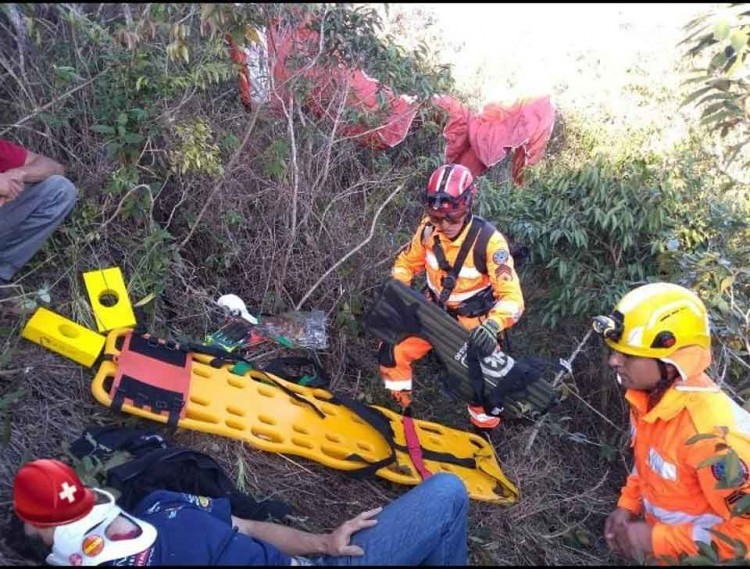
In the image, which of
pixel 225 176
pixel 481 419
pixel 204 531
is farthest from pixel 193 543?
pixel 225 176

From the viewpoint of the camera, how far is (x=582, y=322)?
444cm

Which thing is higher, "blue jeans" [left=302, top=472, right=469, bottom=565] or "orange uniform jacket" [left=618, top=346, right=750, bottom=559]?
"orange uniform jacket" [left=618, top=346, right=750, bottom=559]

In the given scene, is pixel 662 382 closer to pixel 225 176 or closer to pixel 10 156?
pixel 225 176

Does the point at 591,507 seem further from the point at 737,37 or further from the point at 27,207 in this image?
the point at 27,207

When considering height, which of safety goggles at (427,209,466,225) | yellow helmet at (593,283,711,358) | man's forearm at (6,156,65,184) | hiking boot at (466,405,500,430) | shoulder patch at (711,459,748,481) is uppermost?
yellow helmet at (593,283,711,358)

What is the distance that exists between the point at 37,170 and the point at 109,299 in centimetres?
79

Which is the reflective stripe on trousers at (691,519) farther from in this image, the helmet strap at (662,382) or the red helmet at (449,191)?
the red helmet at (449,191)

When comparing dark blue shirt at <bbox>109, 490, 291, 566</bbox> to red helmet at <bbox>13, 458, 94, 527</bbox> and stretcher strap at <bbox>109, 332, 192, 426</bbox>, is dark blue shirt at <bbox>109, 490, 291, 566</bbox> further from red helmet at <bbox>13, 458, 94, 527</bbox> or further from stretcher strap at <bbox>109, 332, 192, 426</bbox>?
stretcher strap at <bbox>109, 332, 192, 426</bbox>

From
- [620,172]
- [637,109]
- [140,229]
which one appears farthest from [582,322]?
[637,109]

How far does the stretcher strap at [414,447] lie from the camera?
3586mm

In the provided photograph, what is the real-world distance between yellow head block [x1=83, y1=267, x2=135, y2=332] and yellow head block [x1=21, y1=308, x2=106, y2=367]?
0.22 m

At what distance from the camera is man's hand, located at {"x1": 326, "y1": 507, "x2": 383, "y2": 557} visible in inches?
93.4

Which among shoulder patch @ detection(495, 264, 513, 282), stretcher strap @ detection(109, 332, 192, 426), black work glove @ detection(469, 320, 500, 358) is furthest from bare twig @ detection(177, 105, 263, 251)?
black work glove @ detection(469, 320, 500, 358)

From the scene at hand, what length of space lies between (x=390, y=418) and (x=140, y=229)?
189 cm
